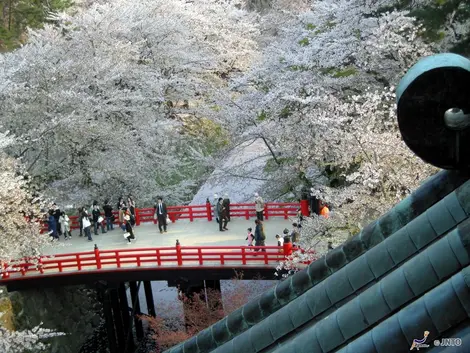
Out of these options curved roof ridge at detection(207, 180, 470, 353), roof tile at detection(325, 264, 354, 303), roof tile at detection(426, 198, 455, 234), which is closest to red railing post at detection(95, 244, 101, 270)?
curved roof ridge at detection(207, 180, 470, 353)

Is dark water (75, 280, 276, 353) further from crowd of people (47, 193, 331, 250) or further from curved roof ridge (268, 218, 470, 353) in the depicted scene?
curved roof ridge (268, 218, 470, 353)

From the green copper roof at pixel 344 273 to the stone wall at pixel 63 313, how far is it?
687 inches

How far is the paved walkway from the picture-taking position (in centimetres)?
2170

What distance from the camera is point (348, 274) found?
5.15 meters

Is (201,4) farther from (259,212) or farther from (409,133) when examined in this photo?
(409,133)

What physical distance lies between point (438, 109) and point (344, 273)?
1.71 metres

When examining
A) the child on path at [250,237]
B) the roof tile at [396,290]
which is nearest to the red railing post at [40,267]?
the child on path at [250,237]

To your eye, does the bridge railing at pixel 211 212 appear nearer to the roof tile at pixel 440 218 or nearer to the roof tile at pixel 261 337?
the roof tile at pixel 261 337

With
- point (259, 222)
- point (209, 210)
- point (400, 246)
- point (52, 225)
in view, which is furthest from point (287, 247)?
point (400, 246)

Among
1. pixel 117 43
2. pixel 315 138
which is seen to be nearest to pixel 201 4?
pixel 117 43

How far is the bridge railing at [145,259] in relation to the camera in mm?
19078

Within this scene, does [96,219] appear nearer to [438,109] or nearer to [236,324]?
[236,324]

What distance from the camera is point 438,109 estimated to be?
14.1 feet

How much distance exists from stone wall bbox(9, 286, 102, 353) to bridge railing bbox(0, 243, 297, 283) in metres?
1.55
